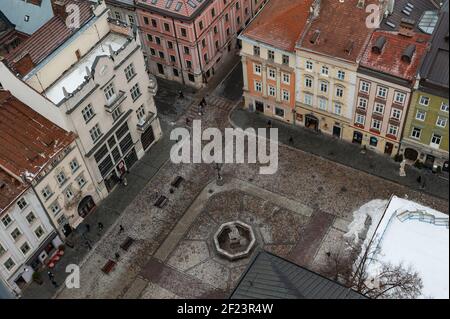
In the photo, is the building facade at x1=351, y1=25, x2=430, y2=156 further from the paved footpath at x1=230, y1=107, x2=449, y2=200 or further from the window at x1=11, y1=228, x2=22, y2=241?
the window at x1=11, y1=228, x2=22, y2=241

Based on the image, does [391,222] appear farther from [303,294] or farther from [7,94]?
[7,94]

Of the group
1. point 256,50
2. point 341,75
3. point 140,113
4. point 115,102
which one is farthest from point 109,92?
point 341,75

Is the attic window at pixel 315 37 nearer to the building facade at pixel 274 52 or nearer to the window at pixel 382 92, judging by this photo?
the building facade at pixel 274 52

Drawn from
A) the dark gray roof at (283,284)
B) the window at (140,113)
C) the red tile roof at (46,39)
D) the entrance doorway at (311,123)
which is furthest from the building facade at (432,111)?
the red tile roof at (46,39)

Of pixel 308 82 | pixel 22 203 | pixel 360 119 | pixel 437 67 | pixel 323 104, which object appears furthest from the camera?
pixel 323 104

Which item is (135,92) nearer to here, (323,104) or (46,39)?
(46,39)
